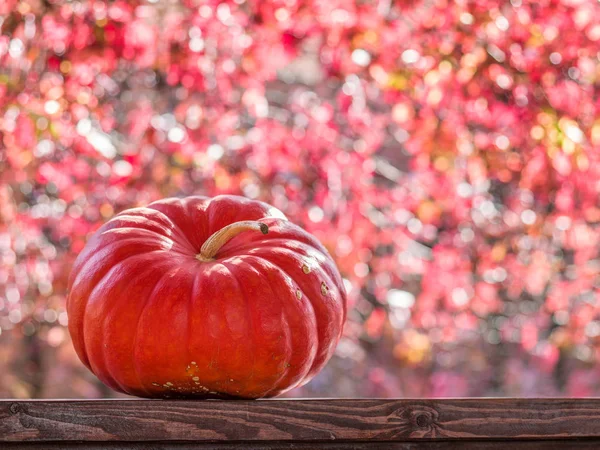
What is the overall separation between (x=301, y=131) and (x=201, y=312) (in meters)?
4.05

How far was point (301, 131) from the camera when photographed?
5.55 m

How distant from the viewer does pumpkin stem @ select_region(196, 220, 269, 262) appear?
5.37ft

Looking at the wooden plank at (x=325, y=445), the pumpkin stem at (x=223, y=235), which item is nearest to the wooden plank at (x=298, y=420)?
the wooden plank at (x=325, y=445)

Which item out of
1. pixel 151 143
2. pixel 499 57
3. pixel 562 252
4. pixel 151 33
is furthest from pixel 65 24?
pixel 562 252

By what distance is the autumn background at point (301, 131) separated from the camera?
193 inches

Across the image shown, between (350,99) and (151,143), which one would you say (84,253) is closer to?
(151,143)

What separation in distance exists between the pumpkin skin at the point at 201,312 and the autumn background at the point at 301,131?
2.93m

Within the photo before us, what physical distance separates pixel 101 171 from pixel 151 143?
33 cm

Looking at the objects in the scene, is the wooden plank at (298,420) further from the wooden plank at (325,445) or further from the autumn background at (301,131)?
the autumn background at (301,131)

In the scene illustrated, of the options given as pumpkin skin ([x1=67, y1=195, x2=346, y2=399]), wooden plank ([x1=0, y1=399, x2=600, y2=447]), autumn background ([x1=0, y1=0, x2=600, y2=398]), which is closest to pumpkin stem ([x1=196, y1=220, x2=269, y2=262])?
pumpkin skin ([x1=67, y1=195, x2=346, y2=399])

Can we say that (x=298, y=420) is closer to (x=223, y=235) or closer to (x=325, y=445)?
(x=325, y=445)

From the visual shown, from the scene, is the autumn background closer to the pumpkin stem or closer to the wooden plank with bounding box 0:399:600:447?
the pumpkin stem

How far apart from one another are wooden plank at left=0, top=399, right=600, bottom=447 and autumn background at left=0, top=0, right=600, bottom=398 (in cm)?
324

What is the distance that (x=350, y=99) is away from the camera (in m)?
5.73
